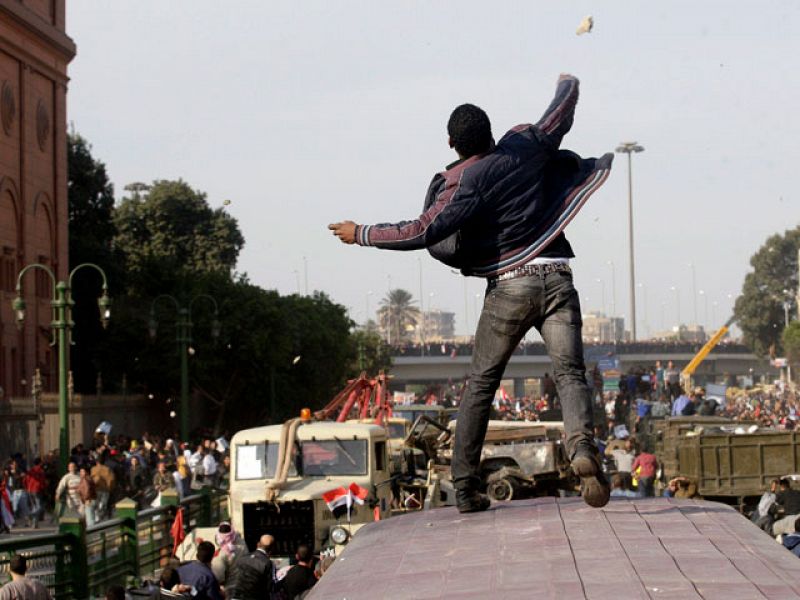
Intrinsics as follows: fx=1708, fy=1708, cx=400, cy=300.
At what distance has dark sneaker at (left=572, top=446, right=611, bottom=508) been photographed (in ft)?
20.4

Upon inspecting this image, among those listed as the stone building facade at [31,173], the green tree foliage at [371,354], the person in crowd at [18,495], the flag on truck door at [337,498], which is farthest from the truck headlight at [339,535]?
the green tree foliage at [371,354]

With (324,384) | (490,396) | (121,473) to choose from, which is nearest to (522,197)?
(490,396)

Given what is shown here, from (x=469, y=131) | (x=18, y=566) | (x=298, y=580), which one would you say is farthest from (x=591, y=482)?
(x=298, y=580)

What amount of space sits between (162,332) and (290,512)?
50.5 m

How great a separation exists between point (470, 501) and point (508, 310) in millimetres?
801

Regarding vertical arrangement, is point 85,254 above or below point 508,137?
above

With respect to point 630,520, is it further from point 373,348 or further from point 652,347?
point 652,347

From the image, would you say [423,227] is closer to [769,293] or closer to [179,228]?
[179,228]

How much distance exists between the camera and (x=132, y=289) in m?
79.1

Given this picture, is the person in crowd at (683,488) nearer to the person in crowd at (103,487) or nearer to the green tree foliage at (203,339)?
the person in crowd at (103,487)

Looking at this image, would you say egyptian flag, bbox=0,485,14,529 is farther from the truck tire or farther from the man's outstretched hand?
the man's outstretched hand

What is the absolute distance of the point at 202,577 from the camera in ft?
53.2

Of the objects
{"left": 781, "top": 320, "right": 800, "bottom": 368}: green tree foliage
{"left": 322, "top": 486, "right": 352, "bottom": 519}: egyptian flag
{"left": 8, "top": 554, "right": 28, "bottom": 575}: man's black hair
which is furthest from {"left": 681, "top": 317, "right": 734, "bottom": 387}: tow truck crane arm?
{"left": 8, "top": 554, "right": 28, "bottom": 575}: man's black hair

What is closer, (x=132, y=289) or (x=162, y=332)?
(x=162, y=332)
